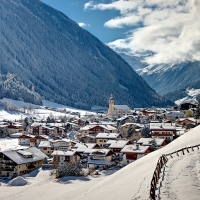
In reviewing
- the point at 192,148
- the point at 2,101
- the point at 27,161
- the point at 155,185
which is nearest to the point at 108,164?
the point at 27,161

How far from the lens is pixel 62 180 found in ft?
153

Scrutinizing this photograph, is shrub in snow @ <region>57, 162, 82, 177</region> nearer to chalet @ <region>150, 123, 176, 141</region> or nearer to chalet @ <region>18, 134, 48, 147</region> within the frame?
chalet @ <region>150, 123, 176, 141</region>

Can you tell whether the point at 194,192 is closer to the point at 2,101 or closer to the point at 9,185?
the point at 9,185

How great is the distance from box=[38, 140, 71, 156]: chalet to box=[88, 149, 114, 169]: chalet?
15149mm

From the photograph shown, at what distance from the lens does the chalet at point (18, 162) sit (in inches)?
2213

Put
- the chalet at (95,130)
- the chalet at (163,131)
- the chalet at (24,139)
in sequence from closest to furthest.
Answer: the chalet at (163,131) → the chalet at (24,139) → the chalet at (95,130)

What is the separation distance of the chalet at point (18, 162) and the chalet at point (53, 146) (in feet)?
37.5

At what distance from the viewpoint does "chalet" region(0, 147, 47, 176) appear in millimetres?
56219

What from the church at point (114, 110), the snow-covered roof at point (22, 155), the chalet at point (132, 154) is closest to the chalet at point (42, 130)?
the snow-covered roof at point (22, 155)

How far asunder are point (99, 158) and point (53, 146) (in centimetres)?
1787

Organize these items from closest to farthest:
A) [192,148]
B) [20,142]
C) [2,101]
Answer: [192,148] < [20,142] < [2,101]

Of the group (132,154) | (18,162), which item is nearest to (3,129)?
(18,162)

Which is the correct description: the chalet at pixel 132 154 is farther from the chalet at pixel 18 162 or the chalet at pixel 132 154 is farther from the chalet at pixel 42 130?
the chalet at pixel 42 130

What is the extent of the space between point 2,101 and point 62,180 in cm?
15583
